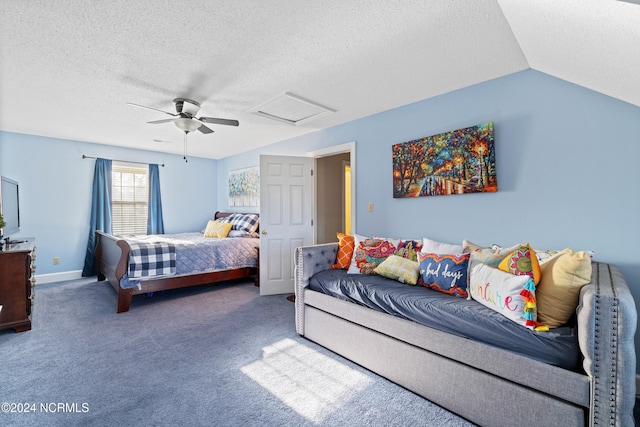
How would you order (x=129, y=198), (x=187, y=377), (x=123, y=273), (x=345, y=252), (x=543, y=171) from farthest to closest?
(x=129, y=198), (x=123, y=273), (x=345, y=252), (x=543, y=171), (x=187, y=377)

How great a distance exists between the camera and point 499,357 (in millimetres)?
1481

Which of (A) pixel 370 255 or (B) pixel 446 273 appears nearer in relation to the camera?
(B) pixel 446 273

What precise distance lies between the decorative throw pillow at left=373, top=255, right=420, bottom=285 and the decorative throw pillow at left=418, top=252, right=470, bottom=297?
73 millimetres

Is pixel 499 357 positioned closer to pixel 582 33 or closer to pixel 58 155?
pixel 582 33

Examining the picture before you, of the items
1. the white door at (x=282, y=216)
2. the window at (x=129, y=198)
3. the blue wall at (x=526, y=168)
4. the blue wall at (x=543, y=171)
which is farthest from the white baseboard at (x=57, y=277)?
the blue wall at (x=543, y=171)

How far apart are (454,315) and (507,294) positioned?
32 cm

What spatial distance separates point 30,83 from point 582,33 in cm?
409

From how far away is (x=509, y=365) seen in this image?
1445mm

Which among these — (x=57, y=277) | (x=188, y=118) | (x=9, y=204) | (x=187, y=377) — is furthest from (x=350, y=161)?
(x=57, y=277)

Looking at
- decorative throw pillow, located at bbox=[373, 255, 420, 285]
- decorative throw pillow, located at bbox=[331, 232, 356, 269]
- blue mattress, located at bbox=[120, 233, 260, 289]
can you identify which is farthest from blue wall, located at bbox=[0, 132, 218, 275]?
decorative throw pillow, located at bbox=[373, 255, 420, 285]

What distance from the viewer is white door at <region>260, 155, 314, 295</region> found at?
3934 millimetres

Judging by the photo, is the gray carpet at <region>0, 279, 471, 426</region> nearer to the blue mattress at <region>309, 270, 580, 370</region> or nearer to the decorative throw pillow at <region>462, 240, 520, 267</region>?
the blue mattress at <region>309, 270, 580, 370</region>

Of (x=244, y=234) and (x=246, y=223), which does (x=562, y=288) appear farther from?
(x=246, y=223)

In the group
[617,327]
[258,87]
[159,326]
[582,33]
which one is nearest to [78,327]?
[159,326]
